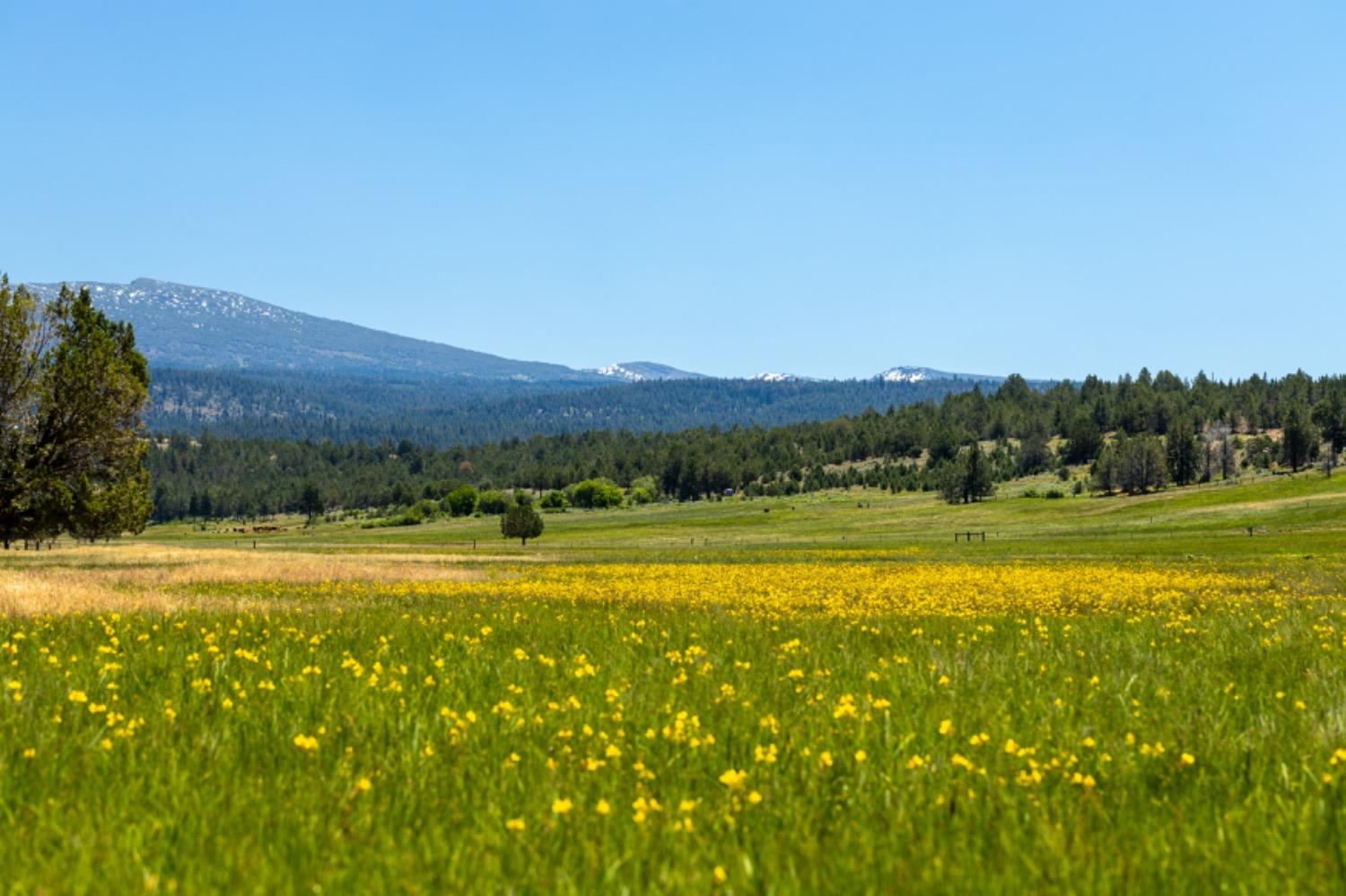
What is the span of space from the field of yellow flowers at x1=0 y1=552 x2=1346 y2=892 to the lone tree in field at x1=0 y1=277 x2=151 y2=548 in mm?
26811

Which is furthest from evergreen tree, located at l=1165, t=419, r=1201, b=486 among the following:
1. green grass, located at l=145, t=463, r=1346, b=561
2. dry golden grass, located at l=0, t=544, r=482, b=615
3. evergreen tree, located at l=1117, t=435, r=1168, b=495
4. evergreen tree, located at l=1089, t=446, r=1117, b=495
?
dry golden grass, located at l=0, t=544, r=482, b=615

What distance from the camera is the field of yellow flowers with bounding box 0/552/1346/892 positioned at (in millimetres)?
4199

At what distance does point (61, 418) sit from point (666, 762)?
3667cm

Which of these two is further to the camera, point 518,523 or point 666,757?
point 518,523

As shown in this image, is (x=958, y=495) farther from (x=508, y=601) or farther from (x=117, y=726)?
(x=117, y=726)

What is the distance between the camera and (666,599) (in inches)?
843

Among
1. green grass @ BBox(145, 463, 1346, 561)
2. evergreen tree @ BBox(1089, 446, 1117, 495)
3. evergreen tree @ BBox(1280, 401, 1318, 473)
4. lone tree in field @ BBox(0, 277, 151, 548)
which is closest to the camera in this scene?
lone tree in field @ BBox(0, 277, 151, 548)

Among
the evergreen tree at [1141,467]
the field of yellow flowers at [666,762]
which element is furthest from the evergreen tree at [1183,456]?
the field of yellow flowers at [666,762]

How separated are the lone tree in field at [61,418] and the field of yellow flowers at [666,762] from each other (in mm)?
26811

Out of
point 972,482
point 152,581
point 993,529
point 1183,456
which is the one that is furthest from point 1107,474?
point 152,581

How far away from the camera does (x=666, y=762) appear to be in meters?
5.93

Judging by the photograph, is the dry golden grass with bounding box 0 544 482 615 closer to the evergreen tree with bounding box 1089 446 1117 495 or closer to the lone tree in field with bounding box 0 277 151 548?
the lone tree in field with bounding box 0 277 151 548

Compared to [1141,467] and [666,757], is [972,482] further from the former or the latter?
[666,757]

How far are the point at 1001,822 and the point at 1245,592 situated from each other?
22.3 m
